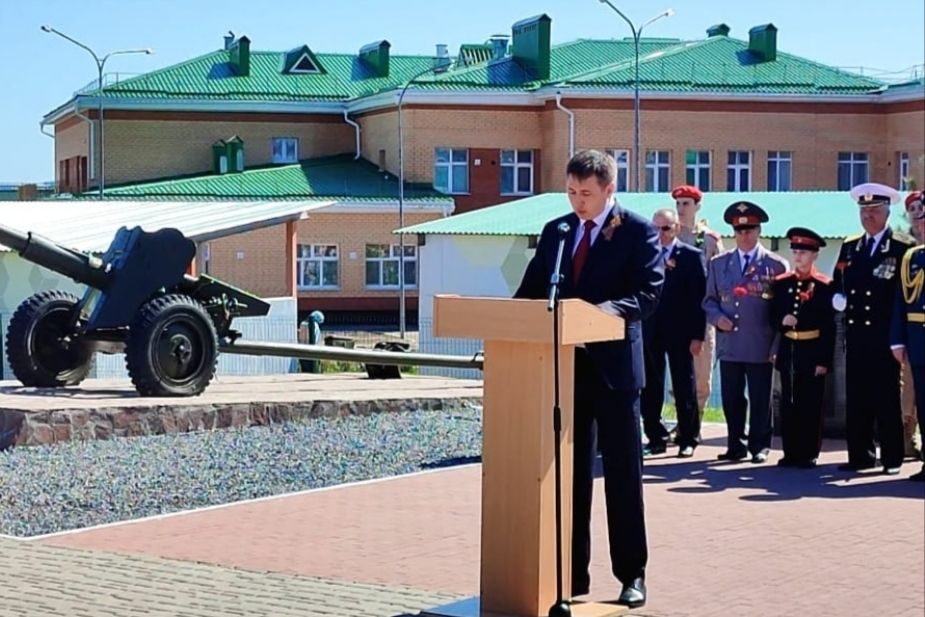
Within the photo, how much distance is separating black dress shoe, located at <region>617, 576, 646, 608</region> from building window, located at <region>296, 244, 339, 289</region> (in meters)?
30.4

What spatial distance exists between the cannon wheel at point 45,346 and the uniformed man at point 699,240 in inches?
205

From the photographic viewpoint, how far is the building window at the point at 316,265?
36656mm

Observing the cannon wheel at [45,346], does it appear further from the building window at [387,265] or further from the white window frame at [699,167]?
the building window at [387,265]

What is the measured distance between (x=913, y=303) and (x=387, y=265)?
95.1 feet

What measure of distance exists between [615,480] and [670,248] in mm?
4129

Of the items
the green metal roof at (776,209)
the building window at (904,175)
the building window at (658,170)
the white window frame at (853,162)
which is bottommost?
the building window at (904,175)

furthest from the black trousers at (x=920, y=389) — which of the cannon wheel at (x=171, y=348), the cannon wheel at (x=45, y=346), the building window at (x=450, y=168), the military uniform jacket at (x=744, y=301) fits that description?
the building window at (x=450, y=168)

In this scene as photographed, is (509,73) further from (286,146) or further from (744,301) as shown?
(744,301)

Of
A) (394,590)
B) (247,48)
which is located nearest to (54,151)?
(247,48)

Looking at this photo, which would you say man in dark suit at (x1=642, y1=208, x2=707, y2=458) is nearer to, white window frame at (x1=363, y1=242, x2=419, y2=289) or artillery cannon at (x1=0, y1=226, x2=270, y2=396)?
artillery cannon at (x1=0, y1=226, x2=270, y2=396)

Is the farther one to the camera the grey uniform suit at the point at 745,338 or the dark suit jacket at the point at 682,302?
the dark suit jacket at the point at 682,302

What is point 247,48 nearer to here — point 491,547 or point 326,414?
point 491,547

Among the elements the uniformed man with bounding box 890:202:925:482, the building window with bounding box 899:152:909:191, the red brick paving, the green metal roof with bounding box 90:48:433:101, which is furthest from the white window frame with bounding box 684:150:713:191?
the building window with bounding box 899:152:909:191

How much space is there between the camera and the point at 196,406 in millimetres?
12359
